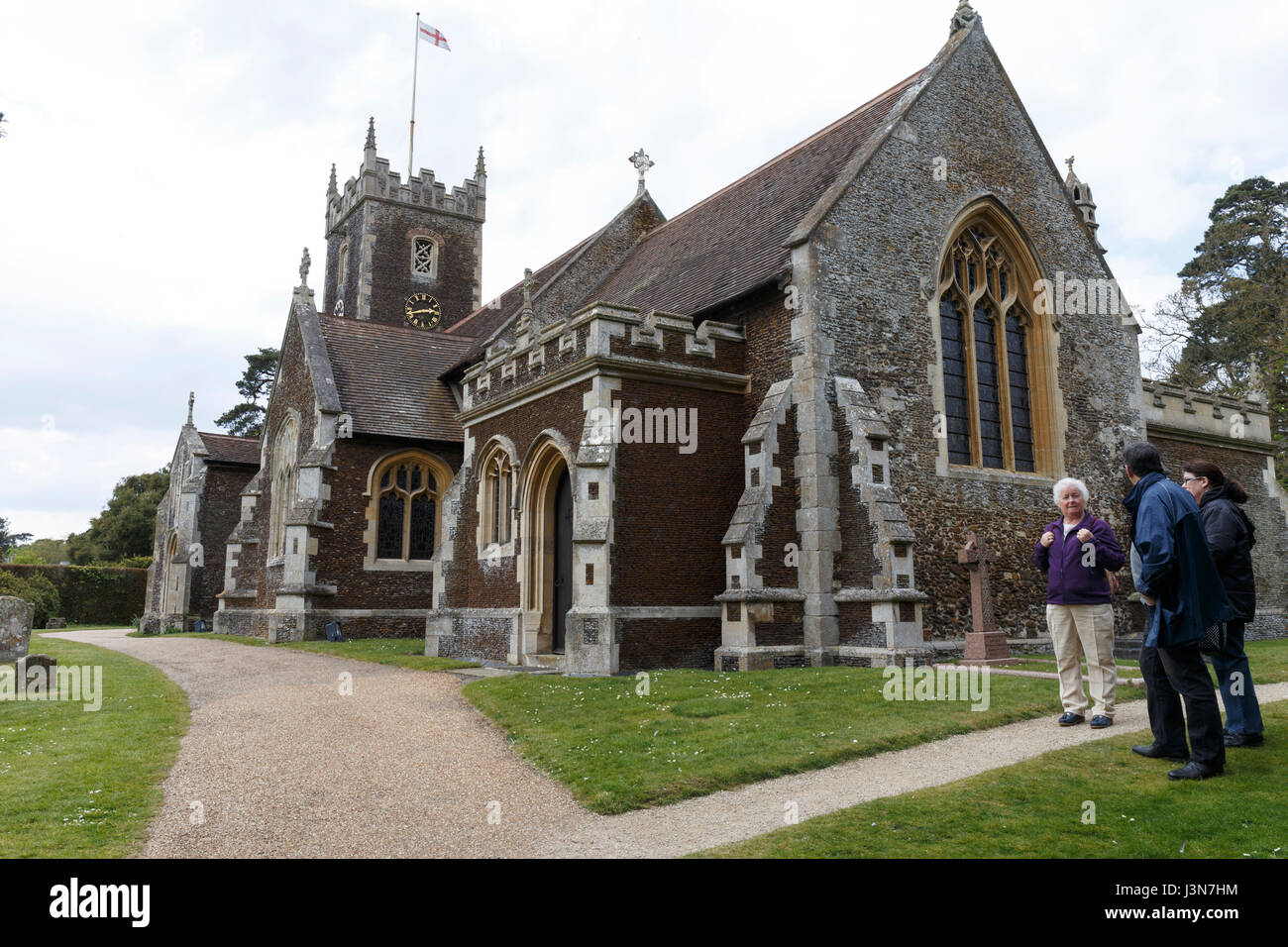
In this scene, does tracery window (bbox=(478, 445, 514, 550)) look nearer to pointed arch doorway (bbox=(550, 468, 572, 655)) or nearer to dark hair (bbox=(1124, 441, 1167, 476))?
pointed arch doorway (bbox=(550, 468, 572, 655))

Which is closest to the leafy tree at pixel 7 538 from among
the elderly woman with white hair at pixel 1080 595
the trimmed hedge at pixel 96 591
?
the trimmed hedge at pixel 96 591

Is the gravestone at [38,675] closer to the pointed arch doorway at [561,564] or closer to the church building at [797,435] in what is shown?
the church building at [797,435]

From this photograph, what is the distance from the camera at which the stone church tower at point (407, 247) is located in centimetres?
3572

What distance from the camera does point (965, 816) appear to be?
5.22 metres

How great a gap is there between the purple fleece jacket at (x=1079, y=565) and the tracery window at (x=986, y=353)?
8219 millimetres

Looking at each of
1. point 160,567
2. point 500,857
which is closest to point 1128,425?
point 500,857

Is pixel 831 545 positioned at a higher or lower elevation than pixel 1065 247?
lower

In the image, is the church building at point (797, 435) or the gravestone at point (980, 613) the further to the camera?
the church building at point (797, 435)

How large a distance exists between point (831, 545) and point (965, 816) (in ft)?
27.1

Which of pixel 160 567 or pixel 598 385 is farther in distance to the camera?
pixel 160 567

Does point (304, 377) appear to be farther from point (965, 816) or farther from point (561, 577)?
point (965, 816)

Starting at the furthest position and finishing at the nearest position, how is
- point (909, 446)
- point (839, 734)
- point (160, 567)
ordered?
point (160, 567) → point (909, 446) → point (839, 734)

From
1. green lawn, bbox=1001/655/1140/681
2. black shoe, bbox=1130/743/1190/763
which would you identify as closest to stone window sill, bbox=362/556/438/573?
green lawn, bbox=1001/655/1140/681

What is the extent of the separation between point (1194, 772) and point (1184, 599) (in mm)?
1105
